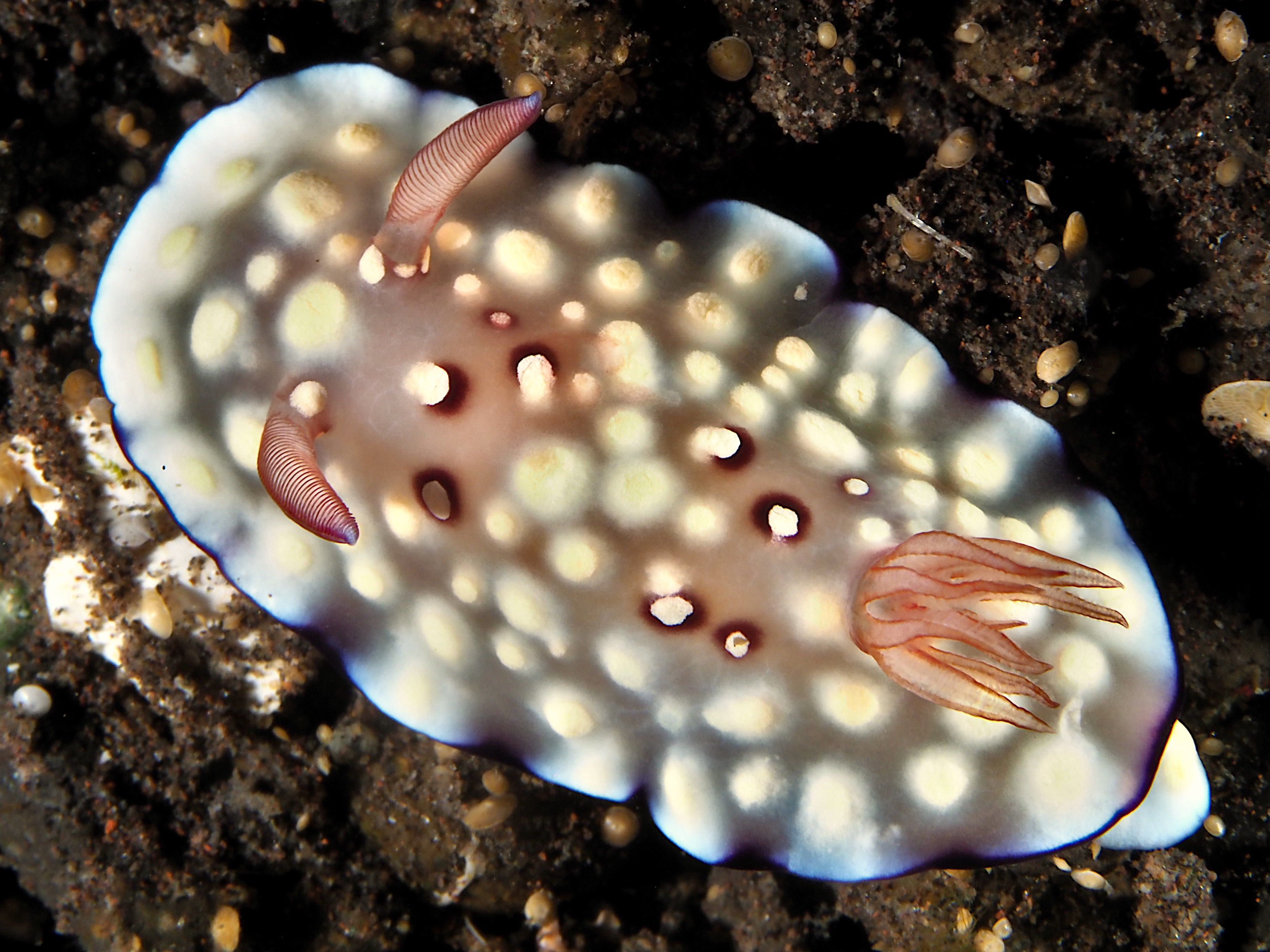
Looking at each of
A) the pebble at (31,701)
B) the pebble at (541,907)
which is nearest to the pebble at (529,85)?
the pebble at (31,701)

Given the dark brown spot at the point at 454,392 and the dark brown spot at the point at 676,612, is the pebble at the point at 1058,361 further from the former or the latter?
the dark brown spot at the point at 454,392

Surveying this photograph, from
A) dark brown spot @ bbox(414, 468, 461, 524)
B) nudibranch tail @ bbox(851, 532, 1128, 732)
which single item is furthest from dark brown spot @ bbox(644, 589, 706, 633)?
dark brown spot @ bbox(414, 468, 461, 524)

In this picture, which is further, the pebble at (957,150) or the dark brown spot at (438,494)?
the pebble at (957,150)

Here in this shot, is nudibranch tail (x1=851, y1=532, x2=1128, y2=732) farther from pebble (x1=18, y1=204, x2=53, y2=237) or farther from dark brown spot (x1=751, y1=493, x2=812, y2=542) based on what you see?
pebble (x1=18, y1=204, x2=53, y2=237)

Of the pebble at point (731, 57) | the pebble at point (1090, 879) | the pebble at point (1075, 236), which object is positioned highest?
the pebble at point (731, 57)

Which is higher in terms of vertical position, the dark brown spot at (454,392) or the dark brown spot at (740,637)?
the dark brown spot at (454,392)

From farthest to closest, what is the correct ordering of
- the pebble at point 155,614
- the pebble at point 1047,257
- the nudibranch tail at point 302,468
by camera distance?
the pebble at point 155,614
the pebble at point 1047,257
the nudibranch tail at point 302,468

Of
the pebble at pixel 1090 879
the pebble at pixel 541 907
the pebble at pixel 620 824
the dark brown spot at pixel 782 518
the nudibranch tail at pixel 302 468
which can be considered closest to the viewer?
the nudibranch tail at pixel 302 468
